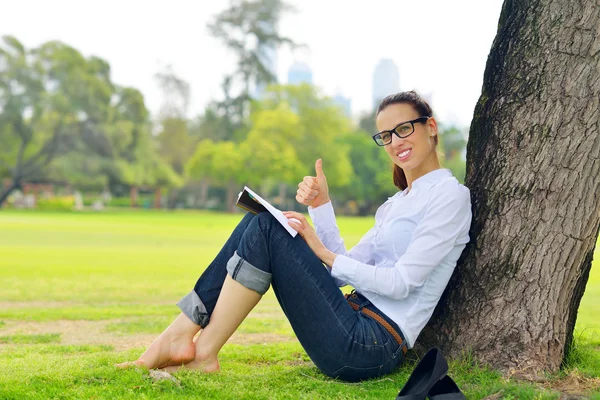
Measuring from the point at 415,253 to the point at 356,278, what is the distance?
29cm

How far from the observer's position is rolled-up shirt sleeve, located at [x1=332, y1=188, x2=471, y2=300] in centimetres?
313

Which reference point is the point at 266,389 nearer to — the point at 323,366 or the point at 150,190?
the point at 323,366

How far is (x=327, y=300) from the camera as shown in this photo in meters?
3.19

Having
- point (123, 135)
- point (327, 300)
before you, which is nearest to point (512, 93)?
point (327, 300)

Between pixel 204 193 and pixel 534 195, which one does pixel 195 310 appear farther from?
pixel 204 193

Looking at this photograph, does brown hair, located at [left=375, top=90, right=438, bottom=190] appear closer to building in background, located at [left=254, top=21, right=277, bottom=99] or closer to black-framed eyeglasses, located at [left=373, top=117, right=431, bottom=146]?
black-framed eyeglasses, located at [left=373, top=117, right=431, bottom=146]

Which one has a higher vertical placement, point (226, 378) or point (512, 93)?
point (512, 93)

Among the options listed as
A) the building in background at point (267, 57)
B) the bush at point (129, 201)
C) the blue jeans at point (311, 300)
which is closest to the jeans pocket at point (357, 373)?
the blue jeans at point (311, 300)

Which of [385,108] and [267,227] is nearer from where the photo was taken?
[267,227]

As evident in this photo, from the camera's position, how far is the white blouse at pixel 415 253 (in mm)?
3141

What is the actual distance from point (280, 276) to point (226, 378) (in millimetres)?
609

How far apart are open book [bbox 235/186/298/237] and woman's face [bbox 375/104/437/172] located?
72 centimetres

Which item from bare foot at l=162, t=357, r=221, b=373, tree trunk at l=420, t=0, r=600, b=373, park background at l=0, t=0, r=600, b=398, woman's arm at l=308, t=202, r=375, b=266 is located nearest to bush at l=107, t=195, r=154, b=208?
park background at l=0, t=0, r=600, b=398

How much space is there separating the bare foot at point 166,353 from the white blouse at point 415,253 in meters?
0.81
